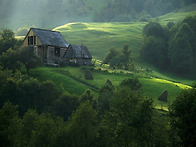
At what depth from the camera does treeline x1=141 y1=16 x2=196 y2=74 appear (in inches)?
4884

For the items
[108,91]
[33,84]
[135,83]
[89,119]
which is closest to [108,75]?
[135,83]

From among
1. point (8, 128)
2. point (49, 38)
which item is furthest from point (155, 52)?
point (8, 128)

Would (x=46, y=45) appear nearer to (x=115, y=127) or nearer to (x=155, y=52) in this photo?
(x=115, y=127)

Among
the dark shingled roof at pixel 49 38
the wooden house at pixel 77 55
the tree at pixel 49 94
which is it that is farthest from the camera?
the wooden house at pixel 77 55

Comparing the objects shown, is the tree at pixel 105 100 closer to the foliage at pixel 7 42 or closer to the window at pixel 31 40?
the foliage at pixel 7 42

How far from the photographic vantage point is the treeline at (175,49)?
12406cm

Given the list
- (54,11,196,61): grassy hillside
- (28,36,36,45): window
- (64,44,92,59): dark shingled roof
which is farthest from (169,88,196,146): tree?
(54,11,196,61): grassy hillside

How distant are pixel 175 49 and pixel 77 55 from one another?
184 feet

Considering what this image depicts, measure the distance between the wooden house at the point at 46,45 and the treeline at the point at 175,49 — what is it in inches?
2140

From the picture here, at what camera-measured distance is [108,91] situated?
5728 cm

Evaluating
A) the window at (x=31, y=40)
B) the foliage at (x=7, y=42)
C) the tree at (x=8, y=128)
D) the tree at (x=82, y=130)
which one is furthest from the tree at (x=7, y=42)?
the tree at (x=82, y=130)

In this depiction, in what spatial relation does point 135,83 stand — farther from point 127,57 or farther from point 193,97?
point 127,57

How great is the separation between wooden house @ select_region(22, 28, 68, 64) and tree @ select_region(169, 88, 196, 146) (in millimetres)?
50597

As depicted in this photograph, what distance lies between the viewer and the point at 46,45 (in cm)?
8525
